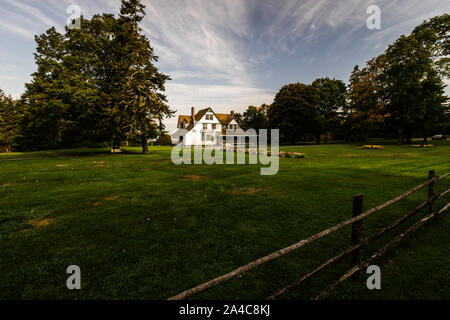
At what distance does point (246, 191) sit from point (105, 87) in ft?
87.6

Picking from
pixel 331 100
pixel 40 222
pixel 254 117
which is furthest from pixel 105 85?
pixel 331 100

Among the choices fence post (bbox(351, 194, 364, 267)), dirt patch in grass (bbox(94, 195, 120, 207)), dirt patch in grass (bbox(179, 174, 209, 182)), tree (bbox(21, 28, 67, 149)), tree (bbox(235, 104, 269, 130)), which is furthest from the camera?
tree (bbox(235, 104, 269, 130))

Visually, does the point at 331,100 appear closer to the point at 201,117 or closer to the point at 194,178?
the point at 201,117

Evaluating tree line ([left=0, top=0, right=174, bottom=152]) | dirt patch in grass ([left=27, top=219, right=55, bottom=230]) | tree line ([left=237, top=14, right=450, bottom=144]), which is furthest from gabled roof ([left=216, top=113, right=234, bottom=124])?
dirt patch in grass ([left=27, top=219, right=55, bottom=230])

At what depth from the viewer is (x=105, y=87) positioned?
24.8 meters

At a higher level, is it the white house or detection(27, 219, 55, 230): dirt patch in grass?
the white house

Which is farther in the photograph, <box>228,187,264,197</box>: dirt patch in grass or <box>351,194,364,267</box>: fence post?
<box>228,187,264,197</box>: dirt patch in grass

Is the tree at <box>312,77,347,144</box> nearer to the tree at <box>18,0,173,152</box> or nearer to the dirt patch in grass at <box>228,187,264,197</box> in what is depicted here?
the tree at <box>18,0,173,152</box>

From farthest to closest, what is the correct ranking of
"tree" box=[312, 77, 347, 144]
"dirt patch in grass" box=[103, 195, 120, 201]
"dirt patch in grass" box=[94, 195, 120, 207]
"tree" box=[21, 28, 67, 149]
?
"tree" box=[312, 77, 347, 144]
"tree" box=[21, 28, 67, 149]
"dirt patch in grass" box=[103, 195, 120, 201]
"dirt patch in grass" box=[94, 195, 120, 207]

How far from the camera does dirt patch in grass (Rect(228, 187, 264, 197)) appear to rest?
7.67m

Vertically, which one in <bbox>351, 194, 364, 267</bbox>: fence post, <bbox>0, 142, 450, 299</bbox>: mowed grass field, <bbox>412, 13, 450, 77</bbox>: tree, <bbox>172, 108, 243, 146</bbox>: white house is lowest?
<bbox>0, 142, 450, 299</bbox>: mowed grass field

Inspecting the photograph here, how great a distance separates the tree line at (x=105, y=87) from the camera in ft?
72.1

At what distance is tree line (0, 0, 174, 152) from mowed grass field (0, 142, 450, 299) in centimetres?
1675
